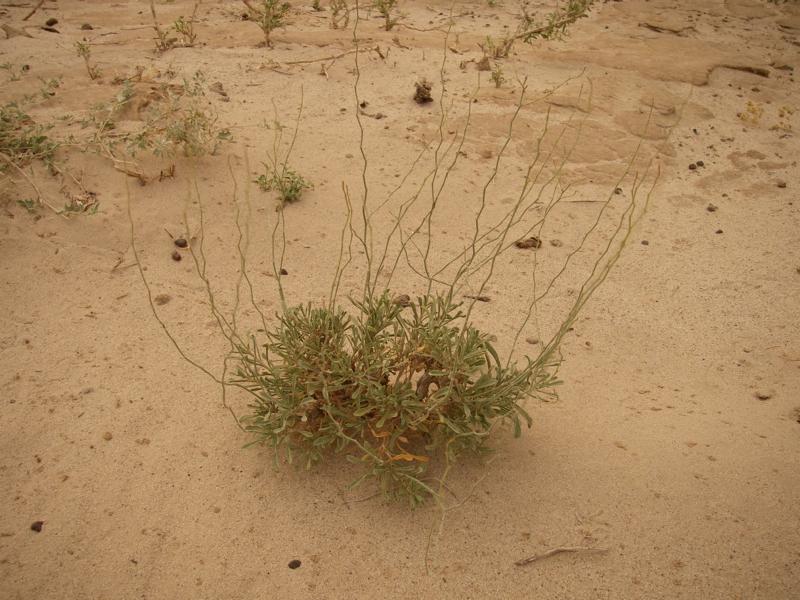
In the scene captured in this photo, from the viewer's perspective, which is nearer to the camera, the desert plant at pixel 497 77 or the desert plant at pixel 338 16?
the desert plant at pixel 497 77

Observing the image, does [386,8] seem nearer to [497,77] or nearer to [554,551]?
[497,77]

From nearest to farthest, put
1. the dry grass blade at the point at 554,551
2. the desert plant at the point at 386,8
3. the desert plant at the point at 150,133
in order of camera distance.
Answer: the dry grass blade at the point at 554,551
the desert plant at the point at 150,133
the desert plant at the point at 386,8

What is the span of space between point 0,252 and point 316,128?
7.11 ft

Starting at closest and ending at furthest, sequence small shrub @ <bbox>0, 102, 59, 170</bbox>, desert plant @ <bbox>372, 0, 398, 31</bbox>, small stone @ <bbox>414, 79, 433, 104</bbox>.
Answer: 1. small shrub @ <bbox>0, 102, 59, 170</bbox>
2. small stone @ <bbox>414, 79, 433, 104</bbox>
3. desert plant @ <bbox>372, 0, 398, 31</bbox>

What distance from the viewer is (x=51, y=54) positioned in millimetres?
4973

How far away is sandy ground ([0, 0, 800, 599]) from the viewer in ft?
5.97

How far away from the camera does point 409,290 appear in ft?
10.3

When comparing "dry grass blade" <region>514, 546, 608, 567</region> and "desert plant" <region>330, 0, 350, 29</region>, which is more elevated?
"desert plant" <region>330, 0, 350, 29</region>

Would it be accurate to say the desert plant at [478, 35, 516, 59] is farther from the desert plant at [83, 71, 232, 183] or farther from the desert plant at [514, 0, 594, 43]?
the desert plant at [83, 71, 232, 183]

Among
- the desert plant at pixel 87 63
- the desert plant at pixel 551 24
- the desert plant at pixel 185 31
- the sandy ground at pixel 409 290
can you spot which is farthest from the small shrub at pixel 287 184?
the desert plant at pixel 551 24

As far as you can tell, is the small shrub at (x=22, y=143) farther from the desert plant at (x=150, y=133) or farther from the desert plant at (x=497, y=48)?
the desert plant at (x=497, y=48)

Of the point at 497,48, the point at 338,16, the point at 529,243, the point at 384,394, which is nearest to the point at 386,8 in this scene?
the point at 338,16

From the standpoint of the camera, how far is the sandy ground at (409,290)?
1.82 metres

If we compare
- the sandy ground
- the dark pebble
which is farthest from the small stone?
the dark pebble
